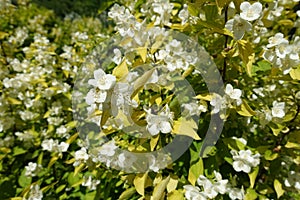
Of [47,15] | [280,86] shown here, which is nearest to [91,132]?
[280,86]

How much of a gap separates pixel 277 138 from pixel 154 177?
2.52 feet

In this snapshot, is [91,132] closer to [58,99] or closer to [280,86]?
[58,99]

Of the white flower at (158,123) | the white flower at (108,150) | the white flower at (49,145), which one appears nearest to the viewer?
the white flower at (158,123)

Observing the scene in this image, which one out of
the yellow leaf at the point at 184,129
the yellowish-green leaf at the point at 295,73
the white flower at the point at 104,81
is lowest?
the yellow leaf at the point at 184,129

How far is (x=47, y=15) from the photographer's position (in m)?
5.56

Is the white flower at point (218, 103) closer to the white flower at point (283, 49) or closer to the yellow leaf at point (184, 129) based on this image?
the yellow leaf at point (184, 129)

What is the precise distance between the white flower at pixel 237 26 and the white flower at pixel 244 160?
21.2 inches

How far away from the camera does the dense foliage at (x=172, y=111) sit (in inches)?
50.2

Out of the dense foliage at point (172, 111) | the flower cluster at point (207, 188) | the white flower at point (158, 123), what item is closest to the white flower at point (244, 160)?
the dense foliage at point (172, 111)

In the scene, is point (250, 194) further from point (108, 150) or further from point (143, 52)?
point (143, 52)

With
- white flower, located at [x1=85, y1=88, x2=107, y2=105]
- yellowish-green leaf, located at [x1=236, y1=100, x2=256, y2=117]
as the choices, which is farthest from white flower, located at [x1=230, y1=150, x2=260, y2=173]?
white flower, located at [x1=85, y1=88, x2=107, y2=105]

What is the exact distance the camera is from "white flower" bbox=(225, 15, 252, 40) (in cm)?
125

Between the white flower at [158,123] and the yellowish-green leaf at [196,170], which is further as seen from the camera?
the yellowish-green leaf at [196,170]

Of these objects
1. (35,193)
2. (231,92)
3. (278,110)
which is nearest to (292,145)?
(278,110)
